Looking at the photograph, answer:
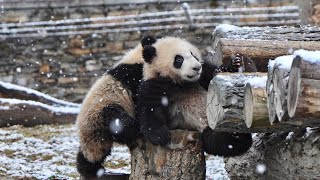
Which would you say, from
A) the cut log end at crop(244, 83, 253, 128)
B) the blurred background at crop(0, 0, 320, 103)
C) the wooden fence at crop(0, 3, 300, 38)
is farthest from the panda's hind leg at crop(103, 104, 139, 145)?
the wooden fence at crop(0, 3, 300, 38)

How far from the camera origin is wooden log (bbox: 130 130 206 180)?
4156mm

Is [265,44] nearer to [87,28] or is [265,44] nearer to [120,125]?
[120,125]

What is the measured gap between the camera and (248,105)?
10.5ft

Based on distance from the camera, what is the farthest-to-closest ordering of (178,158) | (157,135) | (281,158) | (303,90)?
1. (178,158)
2. (157,135)
3. (281,158)
4. (303,90)

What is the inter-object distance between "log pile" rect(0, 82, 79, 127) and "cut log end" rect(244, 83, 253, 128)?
6.01 m

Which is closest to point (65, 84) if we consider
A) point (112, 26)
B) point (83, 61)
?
point (83, 61)

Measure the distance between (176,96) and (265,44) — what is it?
72 centimetres

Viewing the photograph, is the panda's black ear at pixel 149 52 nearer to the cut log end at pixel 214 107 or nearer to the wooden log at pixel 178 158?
the wooden log at pixel 178 158

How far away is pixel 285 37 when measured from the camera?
4445 millimetres

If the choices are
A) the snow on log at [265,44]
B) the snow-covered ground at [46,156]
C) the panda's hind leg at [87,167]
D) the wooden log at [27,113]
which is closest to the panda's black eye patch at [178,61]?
the snow on log at [265,44]

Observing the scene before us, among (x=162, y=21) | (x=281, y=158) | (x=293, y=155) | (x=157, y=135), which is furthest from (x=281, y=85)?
(x=162, y=21)

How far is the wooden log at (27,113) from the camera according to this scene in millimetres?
8773

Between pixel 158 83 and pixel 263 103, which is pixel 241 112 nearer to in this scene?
pixel 263 103

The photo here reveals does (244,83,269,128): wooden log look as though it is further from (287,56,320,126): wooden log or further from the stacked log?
(287,56,320,126): wooden log
